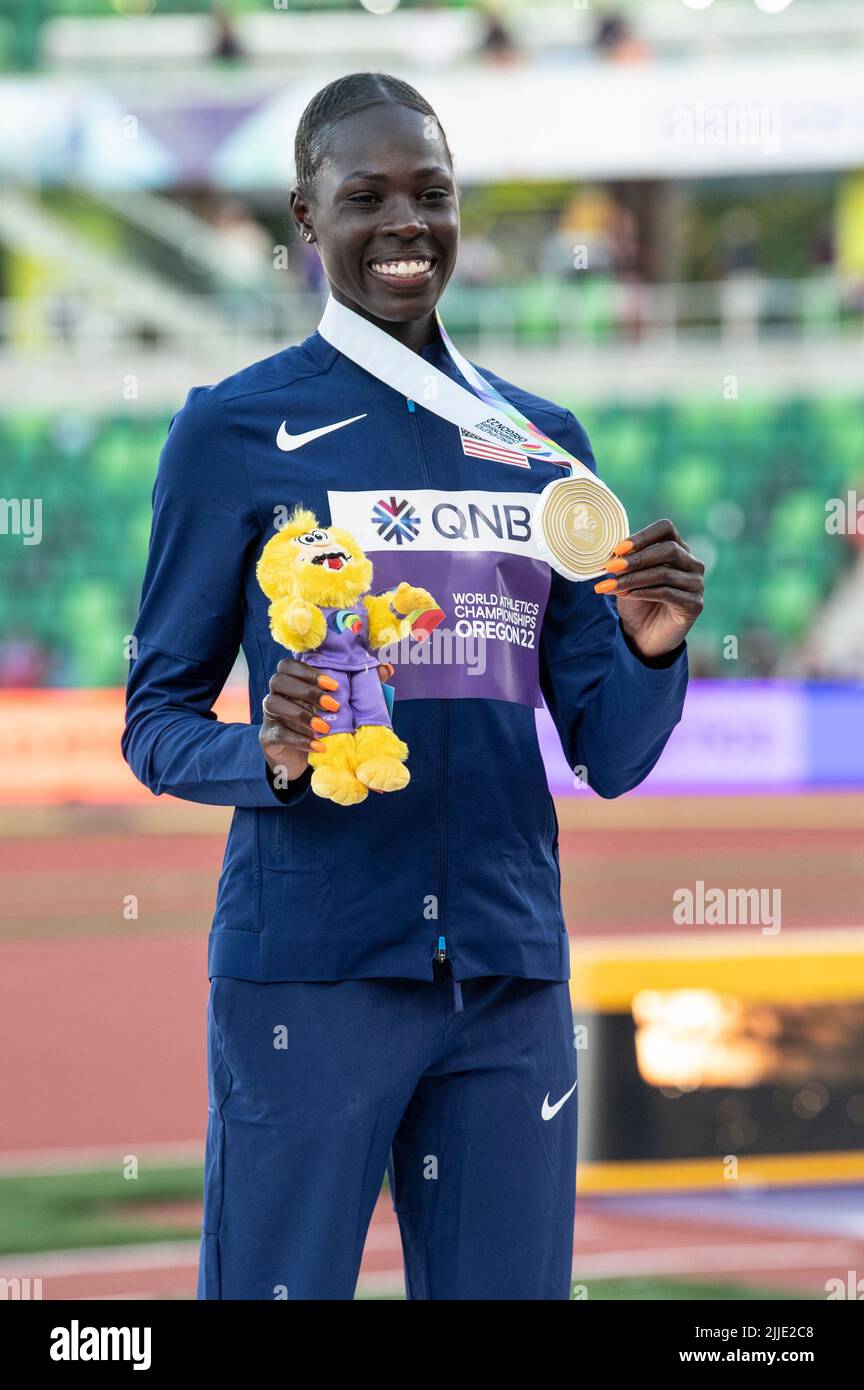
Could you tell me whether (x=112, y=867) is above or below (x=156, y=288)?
below

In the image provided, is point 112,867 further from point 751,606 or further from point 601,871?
point 751,606

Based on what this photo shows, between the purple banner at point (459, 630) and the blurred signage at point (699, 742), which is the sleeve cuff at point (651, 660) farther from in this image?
the blurred signage at point (699, 742)

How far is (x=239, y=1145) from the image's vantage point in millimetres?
1838

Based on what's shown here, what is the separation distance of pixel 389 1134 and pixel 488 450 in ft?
2.44

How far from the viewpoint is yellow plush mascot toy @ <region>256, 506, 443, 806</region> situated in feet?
5.73

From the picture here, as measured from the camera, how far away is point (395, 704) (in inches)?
75.5

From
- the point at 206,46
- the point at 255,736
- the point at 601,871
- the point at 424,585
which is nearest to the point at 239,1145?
the point at 255,736

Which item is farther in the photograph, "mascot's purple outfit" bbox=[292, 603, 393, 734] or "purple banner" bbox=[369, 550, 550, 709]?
"purple banner" bbox=[369, 550, 550, 709]

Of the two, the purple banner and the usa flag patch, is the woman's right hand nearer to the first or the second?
the purple banner

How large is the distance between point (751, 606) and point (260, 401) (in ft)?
49.0

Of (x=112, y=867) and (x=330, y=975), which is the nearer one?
(x=330, y=975)
